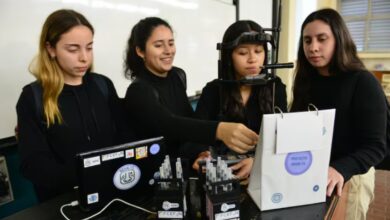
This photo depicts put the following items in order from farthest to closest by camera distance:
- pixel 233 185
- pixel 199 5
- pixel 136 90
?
pixel 199 5 < pixel 136 90 < pixel 233 185

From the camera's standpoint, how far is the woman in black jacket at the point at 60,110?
97 centimetres

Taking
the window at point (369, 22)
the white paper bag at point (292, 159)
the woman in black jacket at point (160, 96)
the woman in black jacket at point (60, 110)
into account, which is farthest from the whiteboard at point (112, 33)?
the window at point (369, 22)

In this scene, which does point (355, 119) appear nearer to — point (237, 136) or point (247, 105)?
point (247, 105)

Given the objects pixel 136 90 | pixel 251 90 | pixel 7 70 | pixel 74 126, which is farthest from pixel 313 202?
pixel 7 70

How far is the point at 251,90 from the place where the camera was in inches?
47.4

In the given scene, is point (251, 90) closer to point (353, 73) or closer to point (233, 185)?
point (353, 73)

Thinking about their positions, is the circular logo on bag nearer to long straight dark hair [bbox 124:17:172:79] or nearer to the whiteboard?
long straight dark hair [bbox 124:17:172:79]

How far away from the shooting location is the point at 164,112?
36.0 inches

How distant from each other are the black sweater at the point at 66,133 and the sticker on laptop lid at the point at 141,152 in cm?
30

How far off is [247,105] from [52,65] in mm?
760

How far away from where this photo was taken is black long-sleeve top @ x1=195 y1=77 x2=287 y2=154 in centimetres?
117

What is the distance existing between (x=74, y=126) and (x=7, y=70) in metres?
0.47

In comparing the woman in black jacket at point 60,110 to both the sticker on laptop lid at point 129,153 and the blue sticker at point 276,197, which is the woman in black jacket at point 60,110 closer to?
the sticker on laptop lid at point 129,153

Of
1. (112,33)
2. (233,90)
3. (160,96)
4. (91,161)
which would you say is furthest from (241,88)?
(112,33)
